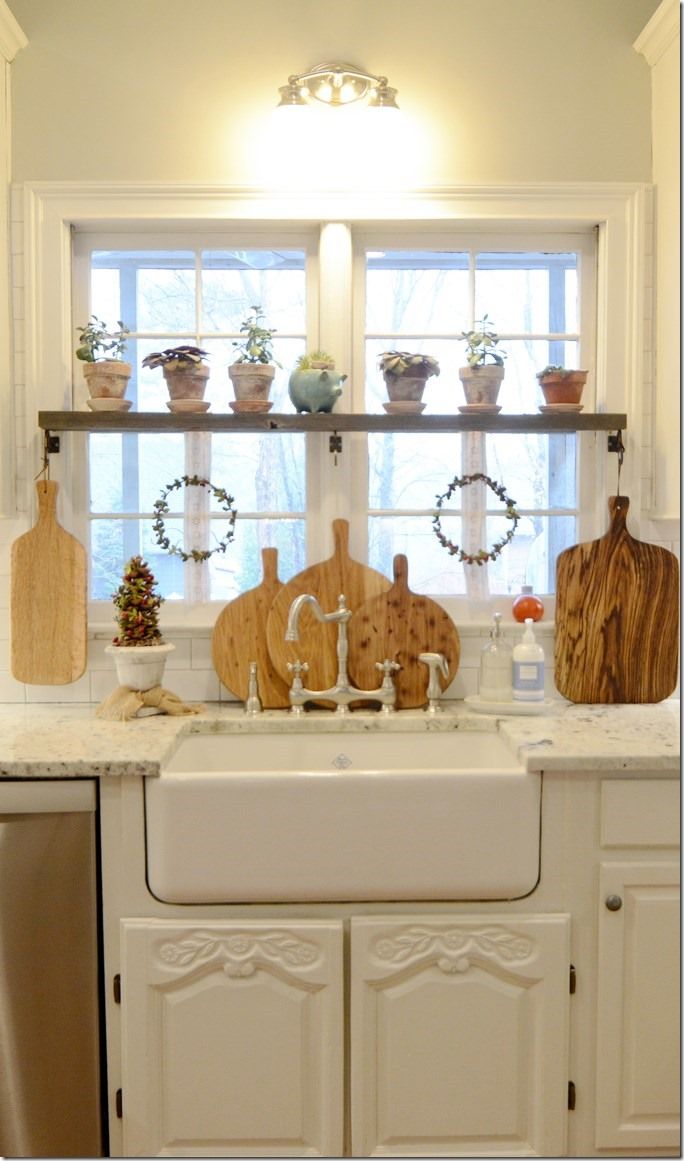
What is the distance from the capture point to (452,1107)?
6.15ft

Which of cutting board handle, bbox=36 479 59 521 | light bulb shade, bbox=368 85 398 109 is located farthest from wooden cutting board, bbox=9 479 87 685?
light bulb shade, bbox=368 85 398 109

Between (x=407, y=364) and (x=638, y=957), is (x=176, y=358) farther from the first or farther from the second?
(x=638, y=957)

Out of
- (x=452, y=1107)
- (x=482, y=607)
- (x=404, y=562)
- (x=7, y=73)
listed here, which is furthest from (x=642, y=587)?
(x=7, y=73)

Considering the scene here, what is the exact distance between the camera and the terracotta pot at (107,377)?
239 cm

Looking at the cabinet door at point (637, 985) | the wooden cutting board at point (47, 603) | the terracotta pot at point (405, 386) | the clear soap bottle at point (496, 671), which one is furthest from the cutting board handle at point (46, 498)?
the cabinet door at point (637, 985)

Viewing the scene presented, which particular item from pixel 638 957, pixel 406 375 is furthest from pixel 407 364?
pixel 638 957

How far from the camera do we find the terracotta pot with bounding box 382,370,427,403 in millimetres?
2424

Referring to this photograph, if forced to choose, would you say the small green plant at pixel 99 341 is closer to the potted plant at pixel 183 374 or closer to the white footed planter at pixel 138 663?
the potted plant at pixel 183 374

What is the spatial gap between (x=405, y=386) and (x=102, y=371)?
2.42 feet

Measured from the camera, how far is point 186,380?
2.41 m

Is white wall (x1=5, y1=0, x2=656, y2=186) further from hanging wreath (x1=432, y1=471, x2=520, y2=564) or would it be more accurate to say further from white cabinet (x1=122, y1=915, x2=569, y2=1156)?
white cabinet (x1=122, y1=915, x2=569, y2=1156)

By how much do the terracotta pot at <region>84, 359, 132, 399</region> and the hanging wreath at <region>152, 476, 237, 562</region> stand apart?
0.87 ft

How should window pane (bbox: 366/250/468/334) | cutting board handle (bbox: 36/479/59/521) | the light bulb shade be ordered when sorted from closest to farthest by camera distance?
the light bulb shade, cutting board handle (bbox: 36/479/59/521), window pane (bbox: 366/250/468/334)

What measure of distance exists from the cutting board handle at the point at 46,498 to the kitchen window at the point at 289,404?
0.12 m
